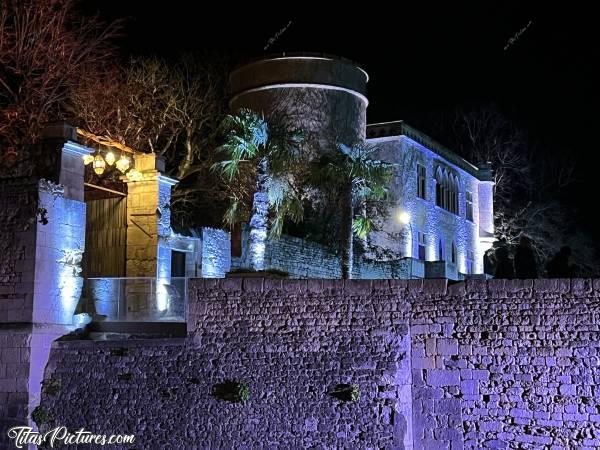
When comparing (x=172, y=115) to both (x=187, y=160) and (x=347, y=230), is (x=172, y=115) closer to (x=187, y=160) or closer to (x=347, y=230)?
(x=187, y=160)

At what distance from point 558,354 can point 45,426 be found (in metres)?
9.92

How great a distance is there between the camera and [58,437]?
15570mm

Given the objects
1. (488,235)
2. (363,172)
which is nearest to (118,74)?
(363,172)

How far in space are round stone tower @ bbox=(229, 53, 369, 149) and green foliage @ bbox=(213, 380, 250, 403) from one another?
47.4 feet

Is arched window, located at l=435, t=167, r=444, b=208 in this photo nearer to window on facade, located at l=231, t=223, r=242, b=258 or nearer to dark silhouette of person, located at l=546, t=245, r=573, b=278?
window on facade, located at l=231, t=223, r=242, b=258

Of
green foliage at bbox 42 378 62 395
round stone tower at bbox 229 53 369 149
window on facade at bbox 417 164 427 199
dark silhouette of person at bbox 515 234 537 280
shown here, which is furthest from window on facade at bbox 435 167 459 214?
green foliage at bbox 42 378 62 395

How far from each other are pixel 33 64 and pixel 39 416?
533 inches

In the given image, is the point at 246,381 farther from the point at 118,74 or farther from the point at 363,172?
the point at 118,74

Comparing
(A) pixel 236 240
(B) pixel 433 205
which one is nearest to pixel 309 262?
(A) pixel 236 240

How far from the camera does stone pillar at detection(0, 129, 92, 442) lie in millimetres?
15695

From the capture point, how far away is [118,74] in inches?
1136

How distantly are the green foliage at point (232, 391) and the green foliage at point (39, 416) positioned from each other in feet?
12.0

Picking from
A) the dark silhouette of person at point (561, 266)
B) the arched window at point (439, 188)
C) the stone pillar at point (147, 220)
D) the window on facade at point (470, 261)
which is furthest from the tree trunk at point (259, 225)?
the window on facade at point (470, 261)

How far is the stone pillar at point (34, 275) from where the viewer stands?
51.5ft
